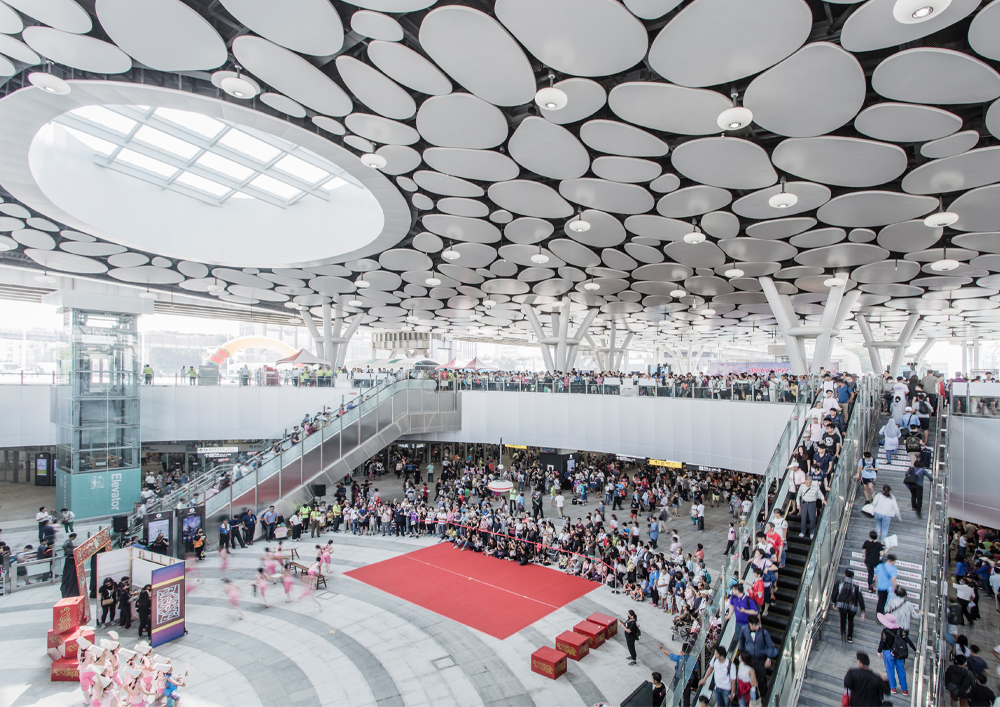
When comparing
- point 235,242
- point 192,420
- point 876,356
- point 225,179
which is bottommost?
point 192,420

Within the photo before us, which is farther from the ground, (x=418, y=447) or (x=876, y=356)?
(x=876, y=356)

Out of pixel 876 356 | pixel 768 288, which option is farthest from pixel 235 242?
pixel 876 356

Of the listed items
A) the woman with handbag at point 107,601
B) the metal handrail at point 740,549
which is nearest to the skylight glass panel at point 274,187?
the woman with handbag at point 107,601

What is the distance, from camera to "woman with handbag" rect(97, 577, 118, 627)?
11.6 meters

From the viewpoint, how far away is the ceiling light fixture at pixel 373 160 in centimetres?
1298

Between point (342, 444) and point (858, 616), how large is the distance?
710 inches

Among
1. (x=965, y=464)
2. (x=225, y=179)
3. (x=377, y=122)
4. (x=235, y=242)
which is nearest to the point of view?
(x=377, y=122)

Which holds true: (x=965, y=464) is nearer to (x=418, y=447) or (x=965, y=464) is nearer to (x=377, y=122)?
(x=377, y=122)

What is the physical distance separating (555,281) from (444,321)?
2032 cm

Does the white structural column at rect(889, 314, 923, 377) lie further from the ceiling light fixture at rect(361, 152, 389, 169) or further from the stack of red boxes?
the stack of red boxes

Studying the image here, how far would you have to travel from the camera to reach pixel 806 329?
21.6 m

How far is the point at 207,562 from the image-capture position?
1580 centimetres

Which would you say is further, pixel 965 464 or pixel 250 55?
pixel 965 464

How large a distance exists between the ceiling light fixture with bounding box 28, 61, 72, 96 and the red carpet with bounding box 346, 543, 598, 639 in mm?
12353
